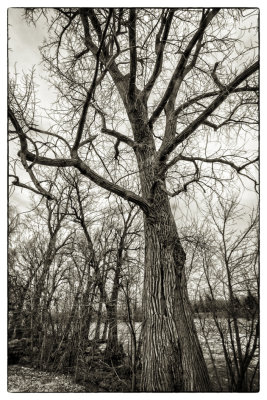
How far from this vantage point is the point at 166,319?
7.92ft

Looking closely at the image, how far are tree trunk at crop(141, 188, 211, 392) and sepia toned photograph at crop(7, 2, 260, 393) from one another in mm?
11

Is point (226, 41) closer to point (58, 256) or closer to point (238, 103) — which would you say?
point (238, 103)

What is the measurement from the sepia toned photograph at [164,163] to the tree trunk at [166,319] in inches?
0.4

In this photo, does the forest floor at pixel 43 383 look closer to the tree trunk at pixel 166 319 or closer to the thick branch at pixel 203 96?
the tree trunk at pixel 166 319

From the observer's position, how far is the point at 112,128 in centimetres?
334

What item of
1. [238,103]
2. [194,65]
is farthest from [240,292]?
[194,65]

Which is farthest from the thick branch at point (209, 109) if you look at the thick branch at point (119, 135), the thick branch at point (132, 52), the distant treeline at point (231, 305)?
the distant treeline at point (231, 305)

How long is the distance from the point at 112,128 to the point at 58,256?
3.35m

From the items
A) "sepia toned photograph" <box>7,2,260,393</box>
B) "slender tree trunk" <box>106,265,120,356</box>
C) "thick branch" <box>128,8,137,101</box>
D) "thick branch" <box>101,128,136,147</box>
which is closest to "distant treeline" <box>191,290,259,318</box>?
"sepia toned photograph" <box>7,2,260,393</box>

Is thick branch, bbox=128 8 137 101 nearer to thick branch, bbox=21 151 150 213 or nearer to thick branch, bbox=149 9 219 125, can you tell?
thick branch, bbox=149 9 219 125

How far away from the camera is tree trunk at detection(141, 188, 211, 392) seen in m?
2.25

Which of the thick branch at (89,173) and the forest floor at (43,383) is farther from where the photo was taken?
the forest floor at (43,383)

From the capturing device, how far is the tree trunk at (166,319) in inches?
88.7

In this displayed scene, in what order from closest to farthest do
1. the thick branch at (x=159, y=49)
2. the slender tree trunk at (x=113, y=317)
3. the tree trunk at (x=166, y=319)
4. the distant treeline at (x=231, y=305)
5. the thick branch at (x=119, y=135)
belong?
the tree trunk at (x=166, y=319)
the distant treeline at (x=231, y=305)
the thick branch at (x=159, y=49)
the thick branch at (x=119, y=135)
the slender tree trunk at (x=113, y=317)
